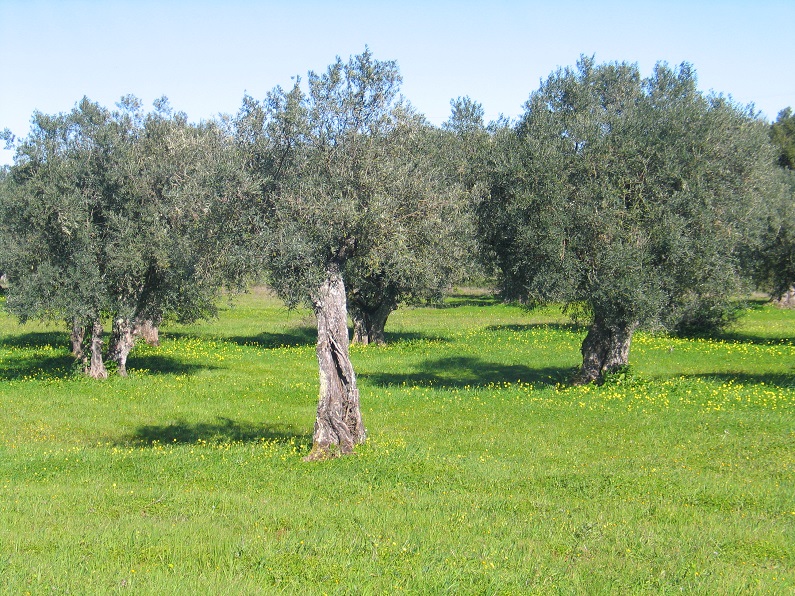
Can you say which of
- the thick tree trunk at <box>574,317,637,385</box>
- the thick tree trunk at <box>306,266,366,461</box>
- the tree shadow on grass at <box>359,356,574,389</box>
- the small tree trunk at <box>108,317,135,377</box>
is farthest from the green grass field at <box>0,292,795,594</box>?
the thick tree trunk at <box>574,317,637,385</box>

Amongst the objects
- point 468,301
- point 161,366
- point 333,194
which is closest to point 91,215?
point 161,366

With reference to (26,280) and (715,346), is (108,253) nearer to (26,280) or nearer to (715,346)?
(26,280)

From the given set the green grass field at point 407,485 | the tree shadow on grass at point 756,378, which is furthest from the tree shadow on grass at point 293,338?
the tree shadow on grass at point 756,378

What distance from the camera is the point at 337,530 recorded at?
9.72 metres

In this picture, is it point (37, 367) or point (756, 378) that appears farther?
point (37, 367)

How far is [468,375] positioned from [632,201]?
9952 mm

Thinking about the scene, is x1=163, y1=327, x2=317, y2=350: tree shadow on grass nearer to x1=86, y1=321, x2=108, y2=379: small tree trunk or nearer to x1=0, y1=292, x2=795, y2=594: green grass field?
x1=0, y1=292, x2=795, y2=594: green grass field

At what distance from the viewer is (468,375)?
28.6 meters

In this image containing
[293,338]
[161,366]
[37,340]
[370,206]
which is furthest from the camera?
[293,338]

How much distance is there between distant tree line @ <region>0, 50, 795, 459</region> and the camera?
14125 mm

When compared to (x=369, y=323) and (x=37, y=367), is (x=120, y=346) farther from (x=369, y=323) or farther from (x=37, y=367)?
(x=369, y=323)

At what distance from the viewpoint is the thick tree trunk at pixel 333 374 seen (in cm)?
1412

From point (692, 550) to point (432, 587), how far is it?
342cm

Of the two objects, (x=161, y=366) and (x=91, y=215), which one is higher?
(x=91, y=215)
